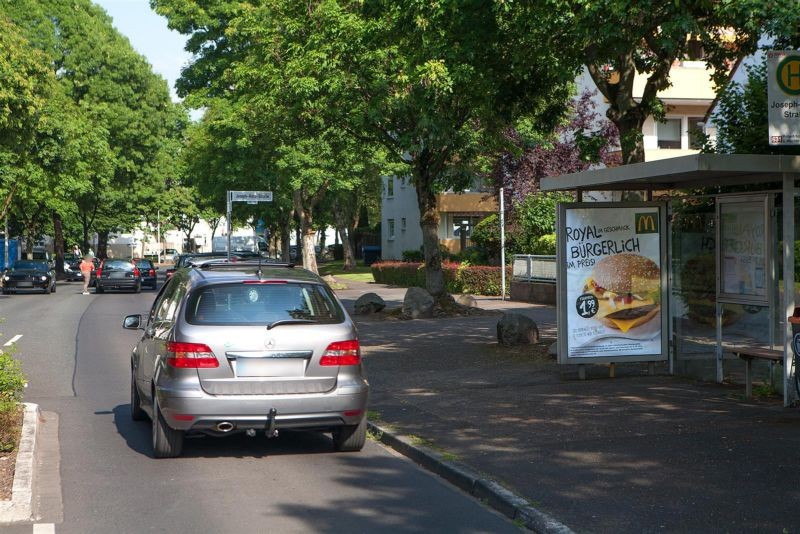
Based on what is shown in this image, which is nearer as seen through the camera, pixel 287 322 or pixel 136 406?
pixel 287 322

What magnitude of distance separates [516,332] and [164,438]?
29.0ft

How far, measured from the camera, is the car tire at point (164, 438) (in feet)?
27.8

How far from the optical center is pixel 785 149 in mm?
12820

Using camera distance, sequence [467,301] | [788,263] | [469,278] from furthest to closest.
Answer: [469,278] → [467,301] → [788,263]

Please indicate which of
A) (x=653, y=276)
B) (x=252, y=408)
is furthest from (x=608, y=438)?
(x=653, y=276)

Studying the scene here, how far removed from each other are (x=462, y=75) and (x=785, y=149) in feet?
18.4

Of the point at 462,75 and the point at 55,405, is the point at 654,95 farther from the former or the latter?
the point at 55,405

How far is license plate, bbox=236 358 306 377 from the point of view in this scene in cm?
815

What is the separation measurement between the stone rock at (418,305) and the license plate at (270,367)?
14.8 metres

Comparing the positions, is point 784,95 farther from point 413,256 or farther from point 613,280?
point 413,256

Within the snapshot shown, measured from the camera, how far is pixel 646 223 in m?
12.7

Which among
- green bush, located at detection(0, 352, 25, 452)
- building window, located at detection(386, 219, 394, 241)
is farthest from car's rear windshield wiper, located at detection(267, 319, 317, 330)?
building window, located at detection(386, 219, 394, 241)

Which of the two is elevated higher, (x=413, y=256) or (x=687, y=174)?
(x=687, y=174)

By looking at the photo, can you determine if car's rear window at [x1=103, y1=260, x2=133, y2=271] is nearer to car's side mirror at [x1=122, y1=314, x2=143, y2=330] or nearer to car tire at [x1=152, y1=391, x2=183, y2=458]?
car's side mirror at [x1=122, y1=314, x2=143, y2=330]
